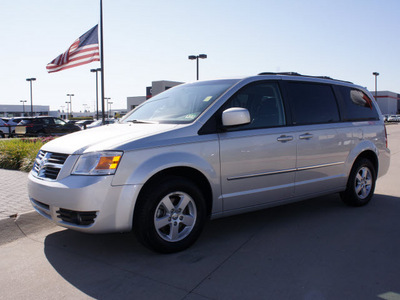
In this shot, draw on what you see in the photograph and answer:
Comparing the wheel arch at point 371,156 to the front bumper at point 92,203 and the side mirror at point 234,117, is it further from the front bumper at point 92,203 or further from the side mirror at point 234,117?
the front bumper at point 92,203

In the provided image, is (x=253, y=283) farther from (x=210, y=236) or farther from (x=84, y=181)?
(x=84, y=181)

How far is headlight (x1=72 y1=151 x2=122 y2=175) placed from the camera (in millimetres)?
3439

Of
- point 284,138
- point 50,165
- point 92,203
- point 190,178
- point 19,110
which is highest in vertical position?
point 19,110

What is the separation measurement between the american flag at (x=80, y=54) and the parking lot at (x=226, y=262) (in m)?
9.07

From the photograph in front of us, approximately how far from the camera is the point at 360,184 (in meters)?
5.64

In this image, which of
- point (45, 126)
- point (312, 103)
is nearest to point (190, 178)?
point (312, 103)

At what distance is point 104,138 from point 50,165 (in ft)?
1.99

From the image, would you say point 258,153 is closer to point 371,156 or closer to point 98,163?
point 98,163

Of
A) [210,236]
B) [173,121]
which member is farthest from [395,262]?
[173,121]

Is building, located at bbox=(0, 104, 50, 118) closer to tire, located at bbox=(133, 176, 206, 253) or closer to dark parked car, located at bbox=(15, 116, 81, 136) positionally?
dark parked car, located at bbox=(15, 116, 81, 136)

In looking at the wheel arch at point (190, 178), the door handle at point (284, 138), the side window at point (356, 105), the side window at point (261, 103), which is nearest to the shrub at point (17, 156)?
the wheel arch at point (190, 178)

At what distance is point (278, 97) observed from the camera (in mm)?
4738

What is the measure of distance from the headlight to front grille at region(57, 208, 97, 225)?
37 centimetres

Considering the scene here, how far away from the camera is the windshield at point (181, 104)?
4.22 m
